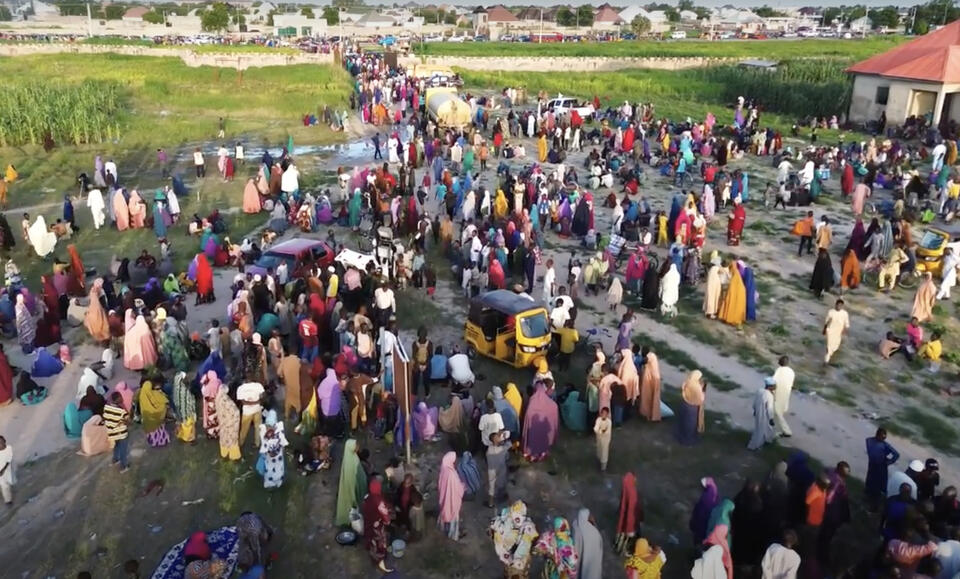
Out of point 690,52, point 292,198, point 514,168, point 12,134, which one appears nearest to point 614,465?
point 292,198

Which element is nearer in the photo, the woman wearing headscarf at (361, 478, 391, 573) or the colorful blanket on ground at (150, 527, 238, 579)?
the colorful blanket on ground at (150, 527, 238, 579)

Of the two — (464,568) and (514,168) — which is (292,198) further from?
(464,568)

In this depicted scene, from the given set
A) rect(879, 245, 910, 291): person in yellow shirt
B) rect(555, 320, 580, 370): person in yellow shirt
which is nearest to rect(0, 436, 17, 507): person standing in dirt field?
rect(555, 320, 580, 370): person in yellow shirt

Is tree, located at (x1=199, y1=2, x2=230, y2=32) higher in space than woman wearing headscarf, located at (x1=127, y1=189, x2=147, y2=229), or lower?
higher

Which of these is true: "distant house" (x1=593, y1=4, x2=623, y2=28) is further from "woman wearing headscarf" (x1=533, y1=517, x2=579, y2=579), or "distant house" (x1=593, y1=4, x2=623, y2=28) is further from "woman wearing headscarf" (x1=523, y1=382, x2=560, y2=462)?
"woman wearing headscarf" (x1=533, y1=517, x2=579, y2=579)

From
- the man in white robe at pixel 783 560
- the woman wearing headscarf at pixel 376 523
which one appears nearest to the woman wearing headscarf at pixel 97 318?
the woman wearing headscarf at pixel 376 523

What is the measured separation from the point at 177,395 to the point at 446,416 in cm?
346

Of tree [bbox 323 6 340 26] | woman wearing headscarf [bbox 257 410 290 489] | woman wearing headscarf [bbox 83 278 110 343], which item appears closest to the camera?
woman wearing headscarf [bbox 257 410 290 489]

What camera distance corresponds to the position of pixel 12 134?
26734mm

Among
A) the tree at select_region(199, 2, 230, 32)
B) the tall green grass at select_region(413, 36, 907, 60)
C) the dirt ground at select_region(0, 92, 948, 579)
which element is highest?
the tree at select_region(199, 2, 230, 32)

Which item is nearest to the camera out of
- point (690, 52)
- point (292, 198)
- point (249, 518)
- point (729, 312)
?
point (249, 518)

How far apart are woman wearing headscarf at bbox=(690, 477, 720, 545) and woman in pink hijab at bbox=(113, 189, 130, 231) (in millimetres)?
15431

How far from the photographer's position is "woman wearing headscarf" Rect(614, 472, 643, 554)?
7.46m

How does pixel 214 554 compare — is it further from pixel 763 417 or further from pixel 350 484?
pixel 763 417
